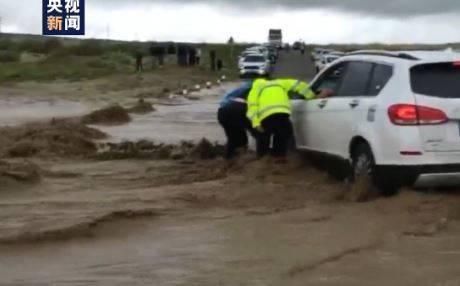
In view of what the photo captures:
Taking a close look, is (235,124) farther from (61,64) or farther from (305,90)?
(61,64)

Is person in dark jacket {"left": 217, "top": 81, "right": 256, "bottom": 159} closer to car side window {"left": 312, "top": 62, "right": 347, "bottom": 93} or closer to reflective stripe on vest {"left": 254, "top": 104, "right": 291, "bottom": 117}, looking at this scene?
reflective stripe on vest {"left": 254, "top": 104, "right": 291, "bottom": 117}

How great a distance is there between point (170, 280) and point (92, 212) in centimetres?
270

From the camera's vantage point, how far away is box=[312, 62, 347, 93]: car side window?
1087 centimetres

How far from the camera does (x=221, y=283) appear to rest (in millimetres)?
7062

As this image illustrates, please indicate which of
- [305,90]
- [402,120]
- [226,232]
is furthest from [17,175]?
[402,120]

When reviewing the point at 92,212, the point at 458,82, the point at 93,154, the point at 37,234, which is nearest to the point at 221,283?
the point at 37,234

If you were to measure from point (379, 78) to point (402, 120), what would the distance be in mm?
728

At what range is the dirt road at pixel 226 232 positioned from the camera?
24.0 feet

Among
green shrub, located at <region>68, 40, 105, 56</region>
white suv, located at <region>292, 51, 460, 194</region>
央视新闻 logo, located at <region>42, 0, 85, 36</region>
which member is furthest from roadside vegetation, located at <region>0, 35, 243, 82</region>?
white suv, located at <region>292, 51, 460, 194</region>

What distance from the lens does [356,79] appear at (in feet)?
33.9

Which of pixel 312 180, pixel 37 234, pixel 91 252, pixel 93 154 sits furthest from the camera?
pixel 93 154

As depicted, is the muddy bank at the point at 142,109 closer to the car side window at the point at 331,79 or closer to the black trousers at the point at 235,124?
the black trousers at the point at 235,124

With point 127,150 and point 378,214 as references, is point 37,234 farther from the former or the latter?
point 127,150

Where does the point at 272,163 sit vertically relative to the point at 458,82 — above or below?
below
